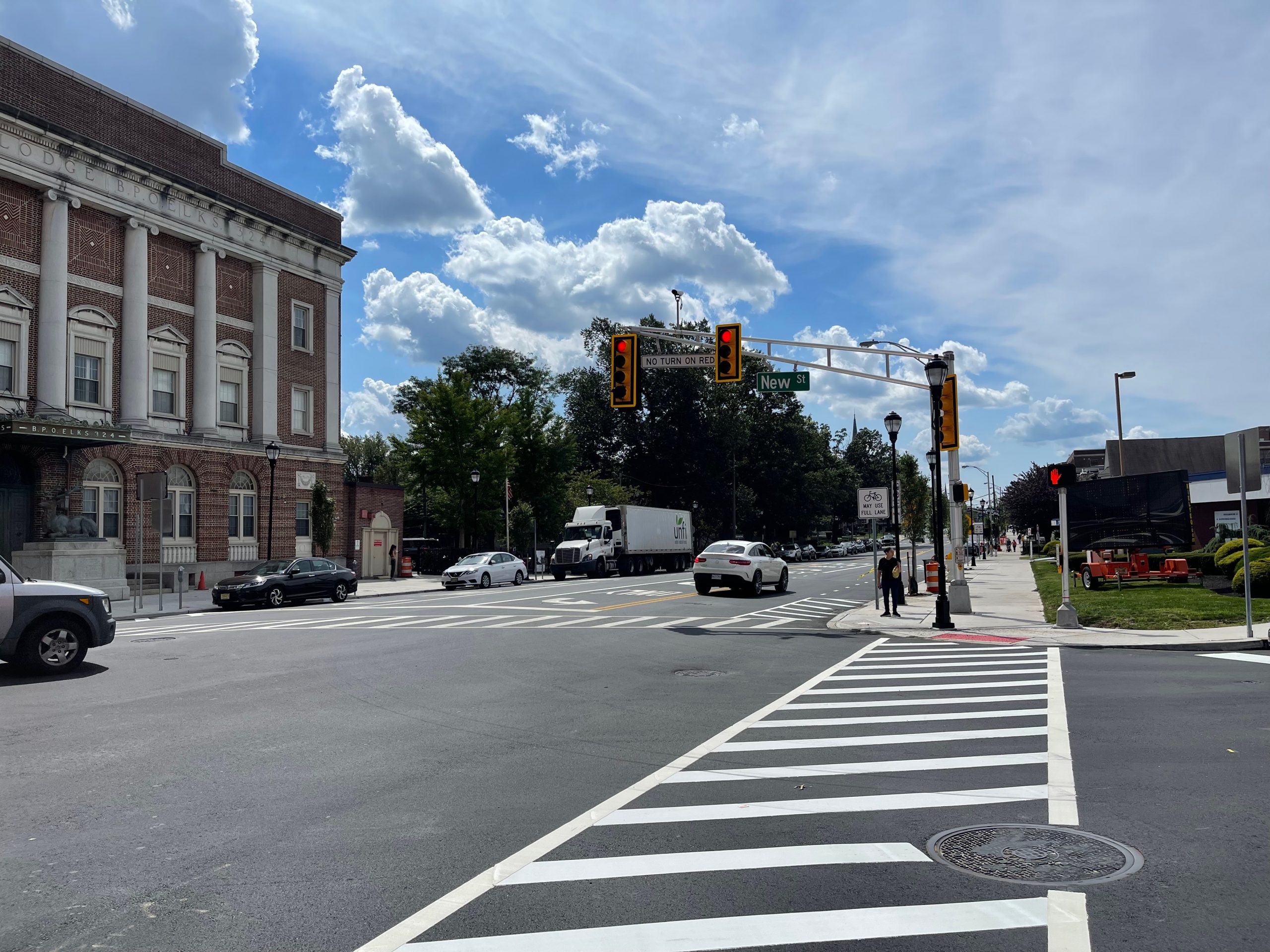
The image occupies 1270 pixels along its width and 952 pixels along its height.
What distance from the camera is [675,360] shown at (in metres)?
25.1

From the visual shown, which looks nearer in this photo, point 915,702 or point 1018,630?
point 915,702

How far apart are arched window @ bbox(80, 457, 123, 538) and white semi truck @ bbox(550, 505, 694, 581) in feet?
67.2

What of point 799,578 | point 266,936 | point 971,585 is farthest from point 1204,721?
point 799,578

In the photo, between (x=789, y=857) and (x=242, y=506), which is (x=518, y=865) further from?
(x=242, y=506)

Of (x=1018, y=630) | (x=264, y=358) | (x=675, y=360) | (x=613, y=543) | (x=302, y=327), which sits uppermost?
(x=302, y=327)

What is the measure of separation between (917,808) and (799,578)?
38857 mm

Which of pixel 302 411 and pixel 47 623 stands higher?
pixel 302 411

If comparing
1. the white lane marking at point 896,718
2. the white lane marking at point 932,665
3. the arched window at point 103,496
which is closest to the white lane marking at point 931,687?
the white lane marking at point 932,665

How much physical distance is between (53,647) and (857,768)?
35.4 ft

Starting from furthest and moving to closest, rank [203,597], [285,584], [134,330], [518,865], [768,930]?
1. [134,330]
2. [203,597]
3. [285,584]
4. [518,865]
5. [768,930]

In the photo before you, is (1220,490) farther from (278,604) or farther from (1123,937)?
(1123,937)

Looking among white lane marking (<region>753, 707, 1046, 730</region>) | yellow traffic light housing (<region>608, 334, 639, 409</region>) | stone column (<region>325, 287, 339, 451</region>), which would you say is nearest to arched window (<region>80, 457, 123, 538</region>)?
stone column (<region>325, 287, 339, 451</region>)

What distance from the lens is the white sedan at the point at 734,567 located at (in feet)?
98.9

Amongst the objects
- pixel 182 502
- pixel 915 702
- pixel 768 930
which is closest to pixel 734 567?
pixel 915 702
